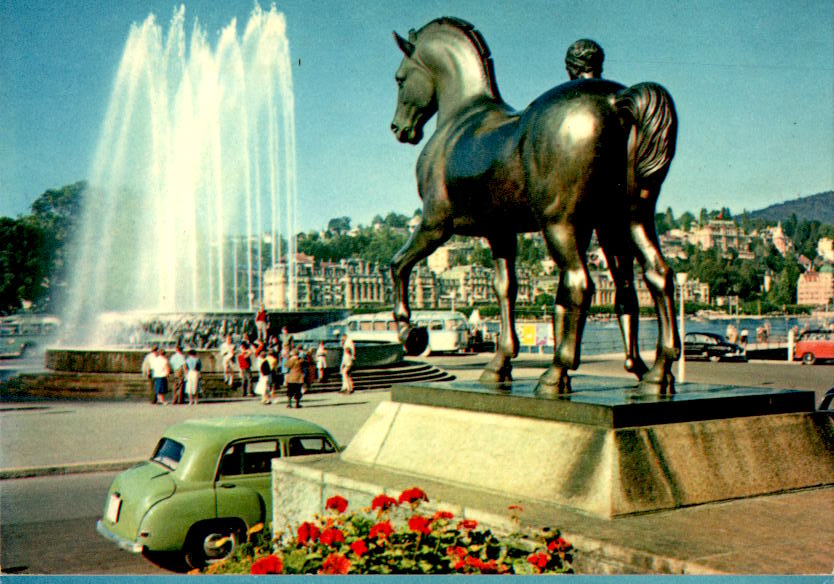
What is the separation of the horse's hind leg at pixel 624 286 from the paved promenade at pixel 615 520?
178 centimetres

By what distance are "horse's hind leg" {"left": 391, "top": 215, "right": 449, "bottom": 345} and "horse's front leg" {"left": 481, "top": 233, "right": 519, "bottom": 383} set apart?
1.72 ft

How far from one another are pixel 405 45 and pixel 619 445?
449cm

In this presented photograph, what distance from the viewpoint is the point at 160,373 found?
23.2 meters

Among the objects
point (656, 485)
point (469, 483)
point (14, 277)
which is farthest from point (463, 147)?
point (14, 277)

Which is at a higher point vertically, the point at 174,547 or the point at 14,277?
the point at 14,277

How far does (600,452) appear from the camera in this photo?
5.41m

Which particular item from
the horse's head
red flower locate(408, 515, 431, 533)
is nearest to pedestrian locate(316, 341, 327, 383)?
the horse's head

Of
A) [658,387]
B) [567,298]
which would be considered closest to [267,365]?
[567,298]

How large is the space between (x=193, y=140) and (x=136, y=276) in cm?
927

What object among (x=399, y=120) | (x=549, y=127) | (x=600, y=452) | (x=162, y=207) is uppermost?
(x=162, y=207)

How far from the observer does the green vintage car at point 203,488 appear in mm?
7930

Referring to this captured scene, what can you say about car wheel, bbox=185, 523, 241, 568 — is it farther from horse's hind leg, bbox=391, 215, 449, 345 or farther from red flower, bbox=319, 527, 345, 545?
red flower, bbox=319, 527, 345, 545

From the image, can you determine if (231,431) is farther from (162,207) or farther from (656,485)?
(162,207)

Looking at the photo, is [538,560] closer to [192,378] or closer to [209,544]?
[209,544]
